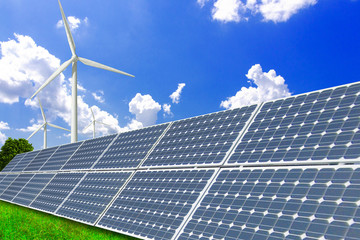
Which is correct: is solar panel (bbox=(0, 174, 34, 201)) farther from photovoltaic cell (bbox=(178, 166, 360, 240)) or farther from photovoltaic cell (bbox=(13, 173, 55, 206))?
photovoltaic cell (bbox=(178, 166, 360, 240))

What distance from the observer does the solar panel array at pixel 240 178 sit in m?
6.75

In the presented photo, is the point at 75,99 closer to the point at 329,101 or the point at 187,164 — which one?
the point at 187,164

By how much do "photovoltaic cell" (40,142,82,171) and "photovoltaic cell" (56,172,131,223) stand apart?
540 cm

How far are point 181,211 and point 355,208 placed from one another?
4348 millimetres

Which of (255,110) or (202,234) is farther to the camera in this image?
(255,110)

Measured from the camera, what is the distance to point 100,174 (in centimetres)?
1389

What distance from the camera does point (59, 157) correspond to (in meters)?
20.2

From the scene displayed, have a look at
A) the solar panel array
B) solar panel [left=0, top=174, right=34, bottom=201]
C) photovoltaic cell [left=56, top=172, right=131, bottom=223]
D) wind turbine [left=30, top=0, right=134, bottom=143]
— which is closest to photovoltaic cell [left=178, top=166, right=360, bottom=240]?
the solar panel array

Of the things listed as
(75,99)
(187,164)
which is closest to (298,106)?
(187,164)

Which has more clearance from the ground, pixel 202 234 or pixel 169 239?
pixel 202 234

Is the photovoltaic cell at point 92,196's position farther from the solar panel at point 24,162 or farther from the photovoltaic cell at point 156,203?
the solar panel at point 24,162

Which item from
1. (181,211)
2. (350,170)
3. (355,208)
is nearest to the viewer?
(355,208)

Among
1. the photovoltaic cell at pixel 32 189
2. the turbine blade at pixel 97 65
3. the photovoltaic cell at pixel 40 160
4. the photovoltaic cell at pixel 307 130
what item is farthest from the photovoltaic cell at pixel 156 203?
the turbine blade at pixel 97 65

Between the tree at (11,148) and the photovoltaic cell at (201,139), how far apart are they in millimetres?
57059
